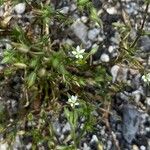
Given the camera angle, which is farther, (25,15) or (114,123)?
(25,15)

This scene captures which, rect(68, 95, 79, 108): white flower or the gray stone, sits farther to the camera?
the gray stone

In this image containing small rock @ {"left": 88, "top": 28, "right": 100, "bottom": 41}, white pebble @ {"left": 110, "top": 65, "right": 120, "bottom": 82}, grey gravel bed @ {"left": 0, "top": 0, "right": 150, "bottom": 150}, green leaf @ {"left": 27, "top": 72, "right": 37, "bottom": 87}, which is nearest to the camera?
green leaf @ {"left": 27, "top": 72, "right": 37, "bottom": 87}

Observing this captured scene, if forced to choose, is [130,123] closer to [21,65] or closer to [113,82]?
[113,82]

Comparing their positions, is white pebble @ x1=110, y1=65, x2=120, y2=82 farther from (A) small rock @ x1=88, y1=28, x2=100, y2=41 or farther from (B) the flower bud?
(B) the flower bud

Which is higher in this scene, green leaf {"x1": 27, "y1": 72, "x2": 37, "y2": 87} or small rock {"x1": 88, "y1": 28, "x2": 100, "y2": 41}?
small rock {"x1": 88, "y1": 28, "x2": 100, "y2": 41}

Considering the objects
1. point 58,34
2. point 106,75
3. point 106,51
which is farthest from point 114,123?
point 58,34

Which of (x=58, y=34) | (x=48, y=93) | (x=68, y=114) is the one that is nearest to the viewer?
(x=68, y=114)

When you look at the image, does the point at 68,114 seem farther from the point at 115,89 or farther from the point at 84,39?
the point at 84,39

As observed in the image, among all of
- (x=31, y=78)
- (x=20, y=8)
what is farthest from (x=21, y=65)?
(x=20, y=8)

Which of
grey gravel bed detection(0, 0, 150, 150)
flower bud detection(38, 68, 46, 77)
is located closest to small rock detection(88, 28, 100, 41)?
grey gravel bed detection(0, 0, 150, 150)

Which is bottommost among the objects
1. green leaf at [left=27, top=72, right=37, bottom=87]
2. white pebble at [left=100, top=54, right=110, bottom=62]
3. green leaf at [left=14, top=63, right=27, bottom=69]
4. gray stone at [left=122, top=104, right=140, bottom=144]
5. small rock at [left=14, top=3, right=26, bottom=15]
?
gray stone at [left=122, top=104, right=140, bottom=144]

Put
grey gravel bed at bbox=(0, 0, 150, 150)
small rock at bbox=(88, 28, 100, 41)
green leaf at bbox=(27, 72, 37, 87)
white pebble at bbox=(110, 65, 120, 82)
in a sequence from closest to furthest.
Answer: green leaf at bbox=(27, 72, 37, 87) < grey gravel bed at bbox=(0, 0, 150, 150) < white pebble at bbox=(110, 65, 120, 82) < small rock at bbox=(88, 28, 100, 41)
